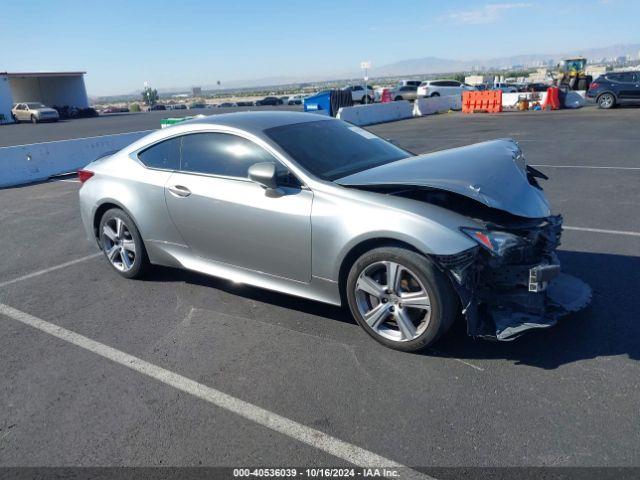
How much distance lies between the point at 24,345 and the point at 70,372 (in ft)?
2.32

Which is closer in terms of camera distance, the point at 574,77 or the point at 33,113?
the point at 574,77

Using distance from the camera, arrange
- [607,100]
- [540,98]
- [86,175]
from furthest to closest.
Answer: [540,98] < [607,100] < [86,175]

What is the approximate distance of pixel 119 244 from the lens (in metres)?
5.19

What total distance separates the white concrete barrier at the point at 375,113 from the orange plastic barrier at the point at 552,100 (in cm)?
683

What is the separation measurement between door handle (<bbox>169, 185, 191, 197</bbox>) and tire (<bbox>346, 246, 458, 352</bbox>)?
169 cm

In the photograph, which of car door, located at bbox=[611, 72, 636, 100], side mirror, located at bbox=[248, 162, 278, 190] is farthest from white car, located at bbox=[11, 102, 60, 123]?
side mirror, located at bbox=[248, 162, 278, 190]

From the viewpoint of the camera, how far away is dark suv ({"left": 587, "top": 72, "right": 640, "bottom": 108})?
23453mm

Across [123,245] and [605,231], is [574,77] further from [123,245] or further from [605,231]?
[123,245]

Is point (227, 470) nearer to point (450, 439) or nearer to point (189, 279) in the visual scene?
point (450, 439)

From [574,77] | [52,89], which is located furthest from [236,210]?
[52,89]

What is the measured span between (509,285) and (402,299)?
698mm

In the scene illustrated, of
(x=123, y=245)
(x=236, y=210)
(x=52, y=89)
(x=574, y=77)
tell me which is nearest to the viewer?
(x=236, y=210)

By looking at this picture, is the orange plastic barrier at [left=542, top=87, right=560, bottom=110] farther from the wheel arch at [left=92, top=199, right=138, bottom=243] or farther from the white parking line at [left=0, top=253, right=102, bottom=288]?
the wheel arch at [left=92, top=199, right=138, bottom=243]

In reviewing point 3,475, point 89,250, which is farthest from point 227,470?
point 89,250
